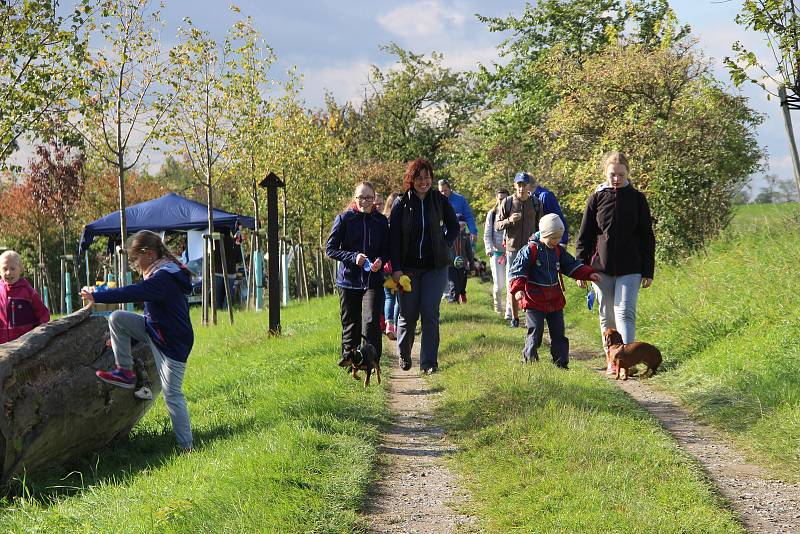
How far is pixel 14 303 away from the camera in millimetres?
8695

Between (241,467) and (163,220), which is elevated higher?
(163,220)

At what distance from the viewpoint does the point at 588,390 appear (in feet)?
24.8

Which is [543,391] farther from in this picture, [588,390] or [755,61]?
[755,61]

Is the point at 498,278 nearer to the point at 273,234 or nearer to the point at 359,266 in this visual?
the point at 273,234

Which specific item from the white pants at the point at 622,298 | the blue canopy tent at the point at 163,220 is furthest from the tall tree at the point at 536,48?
the white pants at the point at 622,298

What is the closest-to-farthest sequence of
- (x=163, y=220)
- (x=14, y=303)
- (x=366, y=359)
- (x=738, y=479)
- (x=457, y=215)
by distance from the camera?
(x=738, y=479) < (x=366, y=359) < (x=14, y=303) < (x=457, y=215) < (x=163, y=220)

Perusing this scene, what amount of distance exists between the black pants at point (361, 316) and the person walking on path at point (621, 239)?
2.44 m

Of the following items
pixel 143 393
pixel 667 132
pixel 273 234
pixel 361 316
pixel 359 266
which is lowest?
pixel 143 393

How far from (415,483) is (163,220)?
2226cm

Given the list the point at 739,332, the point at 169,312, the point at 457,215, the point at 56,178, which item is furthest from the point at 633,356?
the point at 56,178

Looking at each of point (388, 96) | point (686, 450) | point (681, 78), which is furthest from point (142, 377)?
point (388, 96)

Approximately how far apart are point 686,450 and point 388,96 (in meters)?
42.6

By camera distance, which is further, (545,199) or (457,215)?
(457,215)

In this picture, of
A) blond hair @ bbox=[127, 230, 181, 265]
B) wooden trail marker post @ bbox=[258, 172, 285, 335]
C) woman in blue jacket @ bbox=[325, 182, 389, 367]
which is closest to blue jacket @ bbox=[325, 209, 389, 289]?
woman in blue jacket @ bbox=[325, 182, 389, 367]
